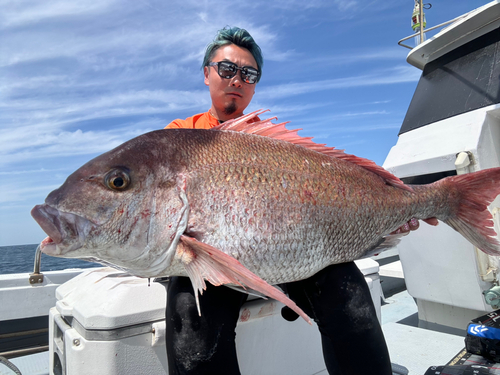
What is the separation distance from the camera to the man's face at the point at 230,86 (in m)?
2.15

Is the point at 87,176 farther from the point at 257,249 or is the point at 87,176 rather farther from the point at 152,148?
the point at 257,249

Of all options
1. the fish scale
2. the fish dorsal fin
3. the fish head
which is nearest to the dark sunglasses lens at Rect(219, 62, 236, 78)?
the fish dorsal fin

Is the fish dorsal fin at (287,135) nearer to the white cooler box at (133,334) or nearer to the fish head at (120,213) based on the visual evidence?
the fish head at (120,213)

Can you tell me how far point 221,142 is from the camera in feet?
4.84

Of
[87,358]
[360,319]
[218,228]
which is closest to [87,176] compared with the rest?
[218,228]

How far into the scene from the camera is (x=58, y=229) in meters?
1.17

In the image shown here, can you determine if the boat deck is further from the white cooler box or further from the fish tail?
the fish tail

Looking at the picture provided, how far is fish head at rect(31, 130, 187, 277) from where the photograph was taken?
1193 mm

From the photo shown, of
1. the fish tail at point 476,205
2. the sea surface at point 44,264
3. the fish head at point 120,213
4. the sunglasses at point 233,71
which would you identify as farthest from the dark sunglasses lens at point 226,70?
the sea surface at point 44,264

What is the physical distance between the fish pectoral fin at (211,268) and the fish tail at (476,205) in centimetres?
126

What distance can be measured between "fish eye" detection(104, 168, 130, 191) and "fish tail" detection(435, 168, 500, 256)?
1.61m

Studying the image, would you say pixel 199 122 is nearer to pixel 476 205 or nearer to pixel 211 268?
pixel 211 268

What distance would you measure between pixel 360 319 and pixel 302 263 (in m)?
0.35

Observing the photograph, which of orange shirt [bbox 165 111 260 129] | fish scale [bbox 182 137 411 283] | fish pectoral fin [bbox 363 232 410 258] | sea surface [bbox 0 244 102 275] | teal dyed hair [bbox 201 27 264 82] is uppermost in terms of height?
teal dyed hair [bbox 201 27 264 82]
